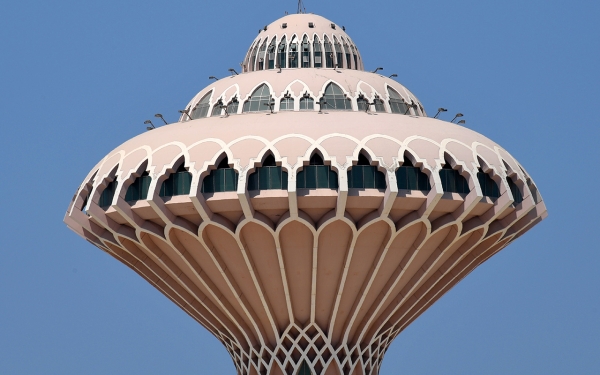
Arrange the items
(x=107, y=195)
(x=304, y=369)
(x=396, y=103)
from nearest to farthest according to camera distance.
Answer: (x=107, y=195)
(x=304, y=369)
(x=396, y=103)

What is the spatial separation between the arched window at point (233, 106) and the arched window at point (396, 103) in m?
6.77

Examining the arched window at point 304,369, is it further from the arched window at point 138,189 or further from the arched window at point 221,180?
the arched window at point 138,189

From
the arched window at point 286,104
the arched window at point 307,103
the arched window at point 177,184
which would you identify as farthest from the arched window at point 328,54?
the arched window at point 177,184

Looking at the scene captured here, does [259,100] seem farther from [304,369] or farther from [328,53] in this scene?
[304,369]

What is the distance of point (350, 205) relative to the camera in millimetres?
58594

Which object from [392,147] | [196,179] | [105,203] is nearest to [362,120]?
[392,147]

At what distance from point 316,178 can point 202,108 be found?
937 cm

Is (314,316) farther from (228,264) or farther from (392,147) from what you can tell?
(392,147)

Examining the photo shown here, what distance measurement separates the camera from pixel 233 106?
2532 inches

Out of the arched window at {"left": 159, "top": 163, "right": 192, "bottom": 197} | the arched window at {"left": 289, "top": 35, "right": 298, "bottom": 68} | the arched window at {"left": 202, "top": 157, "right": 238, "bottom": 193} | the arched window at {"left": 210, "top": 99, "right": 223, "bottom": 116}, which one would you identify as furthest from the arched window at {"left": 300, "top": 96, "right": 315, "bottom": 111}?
the arched window at {"left": 159, "top": 163, "right": 192, "bottom": 197}

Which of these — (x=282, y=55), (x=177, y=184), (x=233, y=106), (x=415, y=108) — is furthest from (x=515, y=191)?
(x=177, y=184)

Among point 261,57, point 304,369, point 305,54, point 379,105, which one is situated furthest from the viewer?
point 261,57

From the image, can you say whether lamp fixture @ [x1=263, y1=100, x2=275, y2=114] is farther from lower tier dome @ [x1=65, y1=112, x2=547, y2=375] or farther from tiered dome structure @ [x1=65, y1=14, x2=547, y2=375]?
lower tier dome @ [x1=65, y1=112, x2=547, y2=375]

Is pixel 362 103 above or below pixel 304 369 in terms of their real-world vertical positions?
above
